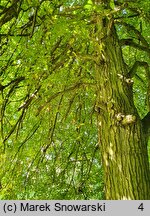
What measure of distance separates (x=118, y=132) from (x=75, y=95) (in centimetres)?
121

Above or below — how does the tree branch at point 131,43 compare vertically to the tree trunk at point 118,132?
above

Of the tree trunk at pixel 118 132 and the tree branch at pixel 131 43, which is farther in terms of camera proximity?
the tree branch at pixel 131 43

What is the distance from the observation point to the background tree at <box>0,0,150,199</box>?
2955 mm

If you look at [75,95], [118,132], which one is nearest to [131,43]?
[75,95]

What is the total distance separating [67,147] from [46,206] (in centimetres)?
233

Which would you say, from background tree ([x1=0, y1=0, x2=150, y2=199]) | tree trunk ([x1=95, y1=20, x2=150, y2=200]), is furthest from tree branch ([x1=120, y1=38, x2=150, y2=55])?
tree trunk ([x1=95, y1=20, x2=150, y2=200])

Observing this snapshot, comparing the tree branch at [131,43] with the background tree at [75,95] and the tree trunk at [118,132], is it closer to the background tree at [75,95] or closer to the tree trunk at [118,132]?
the background tree at [75,95]

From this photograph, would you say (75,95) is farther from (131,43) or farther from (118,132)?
(118,132)

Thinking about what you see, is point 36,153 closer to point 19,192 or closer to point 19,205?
point 19,192

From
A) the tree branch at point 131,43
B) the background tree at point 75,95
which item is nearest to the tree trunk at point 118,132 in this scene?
the background tree at point 75,95

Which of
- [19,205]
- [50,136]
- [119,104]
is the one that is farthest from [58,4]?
[19,205]

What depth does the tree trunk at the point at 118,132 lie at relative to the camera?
286 cm

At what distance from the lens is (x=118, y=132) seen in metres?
3.03

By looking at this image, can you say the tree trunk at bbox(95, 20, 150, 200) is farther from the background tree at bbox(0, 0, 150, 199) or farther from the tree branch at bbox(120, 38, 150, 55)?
the tree branch at bbox(120, 38, 150, 55)
